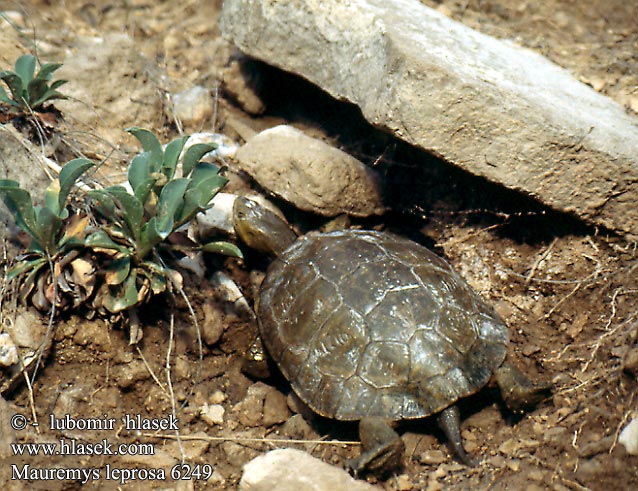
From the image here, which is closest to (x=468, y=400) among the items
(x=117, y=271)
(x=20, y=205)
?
(x=117, y=271)

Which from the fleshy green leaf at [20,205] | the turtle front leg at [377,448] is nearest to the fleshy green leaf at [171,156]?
the fleshy green leaf at [20,205]

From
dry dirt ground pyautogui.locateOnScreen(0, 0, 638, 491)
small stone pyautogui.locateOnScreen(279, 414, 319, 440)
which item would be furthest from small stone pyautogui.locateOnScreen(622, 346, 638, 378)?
small stone pyautogui.locateOnScreen(279, 414, 319, 440)

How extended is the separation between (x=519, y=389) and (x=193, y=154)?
74.4 inches

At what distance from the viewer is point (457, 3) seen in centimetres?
482

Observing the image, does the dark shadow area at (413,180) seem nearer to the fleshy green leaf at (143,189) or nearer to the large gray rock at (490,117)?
the large gray rock at (490,117)

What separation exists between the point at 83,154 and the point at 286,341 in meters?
1.67

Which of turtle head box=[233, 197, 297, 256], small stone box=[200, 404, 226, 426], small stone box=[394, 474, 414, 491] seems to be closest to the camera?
small stone box=[394, 474, 414, 491]

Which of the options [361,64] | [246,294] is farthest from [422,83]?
[246,294]

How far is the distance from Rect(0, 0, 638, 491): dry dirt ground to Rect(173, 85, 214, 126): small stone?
74 mm

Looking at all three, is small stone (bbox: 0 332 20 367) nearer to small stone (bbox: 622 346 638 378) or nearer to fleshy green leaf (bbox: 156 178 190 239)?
fleshy green leaf (bbox: 156 178 190 239)

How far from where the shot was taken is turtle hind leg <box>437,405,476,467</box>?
9.66 ft

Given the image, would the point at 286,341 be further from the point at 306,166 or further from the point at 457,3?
the point at 457,3

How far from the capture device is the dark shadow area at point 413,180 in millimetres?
3555

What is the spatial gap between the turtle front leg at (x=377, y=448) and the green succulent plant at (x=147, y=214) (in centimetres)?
107
